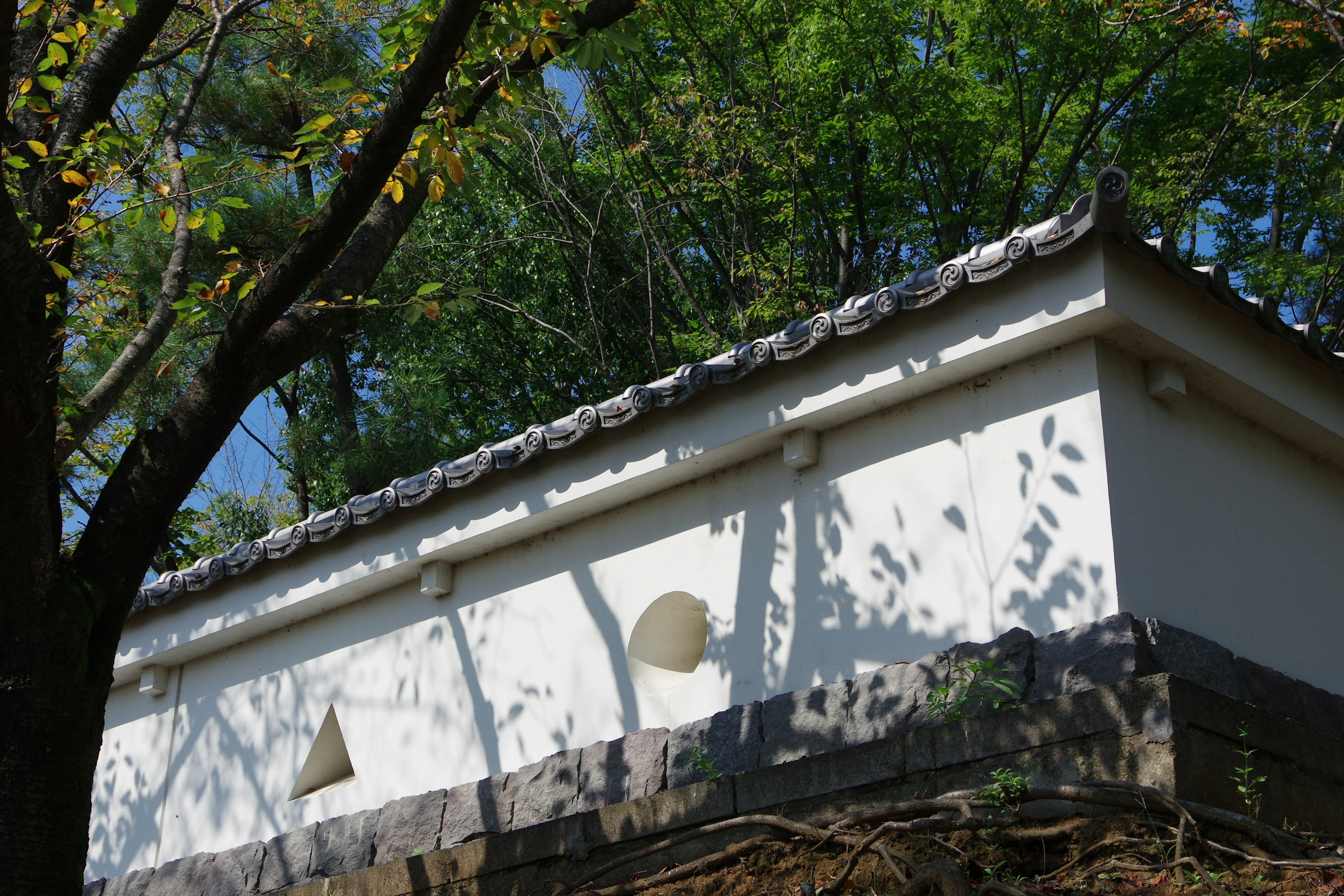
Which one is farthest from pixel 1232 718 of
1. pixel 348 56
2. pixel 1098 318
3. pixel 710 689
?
pixel 348 56

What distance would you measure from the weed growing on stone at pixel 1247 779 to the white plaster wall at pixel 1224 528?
0.69 metres

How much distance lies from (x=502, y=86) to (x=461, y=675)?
368 centimetres

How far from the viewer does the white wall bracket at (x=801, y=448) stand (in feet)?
20.3

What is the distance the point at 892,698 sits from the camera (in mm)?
5410

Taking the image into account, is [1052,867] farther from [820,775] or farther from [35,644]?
[35,644]

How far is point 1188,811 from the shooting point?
4.12 m

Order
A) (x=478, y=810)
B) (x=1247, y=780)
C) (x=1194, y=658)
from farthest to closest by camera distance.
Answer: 1. (x=478, y=810)
2. (x=1194, y=658)
3. (x=1247, y=780)

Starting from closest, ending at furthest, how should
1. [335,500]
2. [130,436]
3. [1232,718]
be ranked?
[1232,718] < [130,436] < [335,500]

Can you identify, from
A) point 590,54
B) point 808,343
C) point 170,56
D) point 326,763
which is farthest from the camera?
point 170,56

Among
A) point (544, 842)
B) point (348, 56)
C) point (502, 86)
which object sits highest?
point (348, 56)

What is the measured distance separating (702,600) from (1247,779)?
2.80 meters

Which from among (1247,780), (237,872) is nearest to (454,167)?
(1247,780)

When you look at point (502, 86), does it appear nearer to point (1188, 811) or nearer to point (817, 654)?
point (817, 654)

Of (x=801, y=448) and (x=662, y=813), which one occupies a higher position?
(x=801, y=448)
